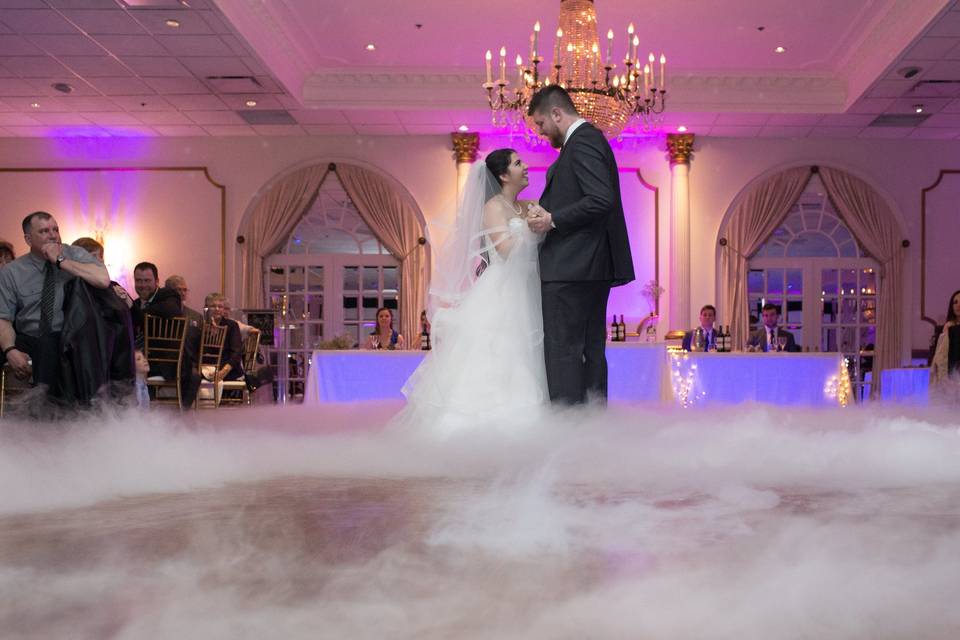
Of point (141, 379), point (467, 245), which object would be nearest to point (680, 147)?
point (141, 379)

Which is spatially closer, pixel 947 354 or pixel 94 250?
pixel 94 250

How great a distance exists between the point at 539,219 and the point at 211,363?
203 inches

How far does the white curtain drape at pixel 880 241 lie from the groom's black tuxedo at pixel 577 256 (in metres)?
8.32

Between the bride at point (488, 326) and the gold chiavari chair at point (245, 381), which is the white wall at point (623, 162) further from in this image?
the bride at point (488, 326)

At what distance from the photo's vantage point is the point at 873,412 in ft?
15.3

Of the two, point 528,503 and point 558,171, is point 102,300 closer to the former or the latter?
point 558,171

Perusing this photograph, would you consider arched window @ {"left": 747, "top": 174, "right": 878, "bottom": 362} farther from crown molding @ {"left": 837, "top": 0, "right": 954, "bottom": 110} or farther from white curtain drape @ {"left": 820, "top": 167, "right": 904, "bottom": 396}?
crown molding @ {"left": 837, "top": 0, "right": 954, "bottom": 110}

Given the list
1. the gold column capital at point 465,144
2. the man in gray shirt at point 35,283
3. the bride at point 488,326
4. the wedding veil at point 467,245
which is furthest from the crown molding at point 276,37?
the bride at point 488,326

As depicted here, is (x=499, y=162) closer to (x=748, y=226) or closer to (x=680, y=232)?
(x=680, y=232)

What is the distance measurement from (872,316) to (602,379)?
28.1 ft

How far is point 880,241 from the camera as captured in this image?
35.8 ft

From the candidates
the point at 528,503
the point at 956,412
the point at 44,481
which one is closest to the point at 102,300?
the point at 44,481

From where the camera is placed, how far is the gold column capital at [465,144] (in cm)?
1084

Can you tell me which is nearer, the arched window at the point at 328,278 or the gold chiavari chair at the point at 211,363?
the gold chiavari chair at the point at 211,363
